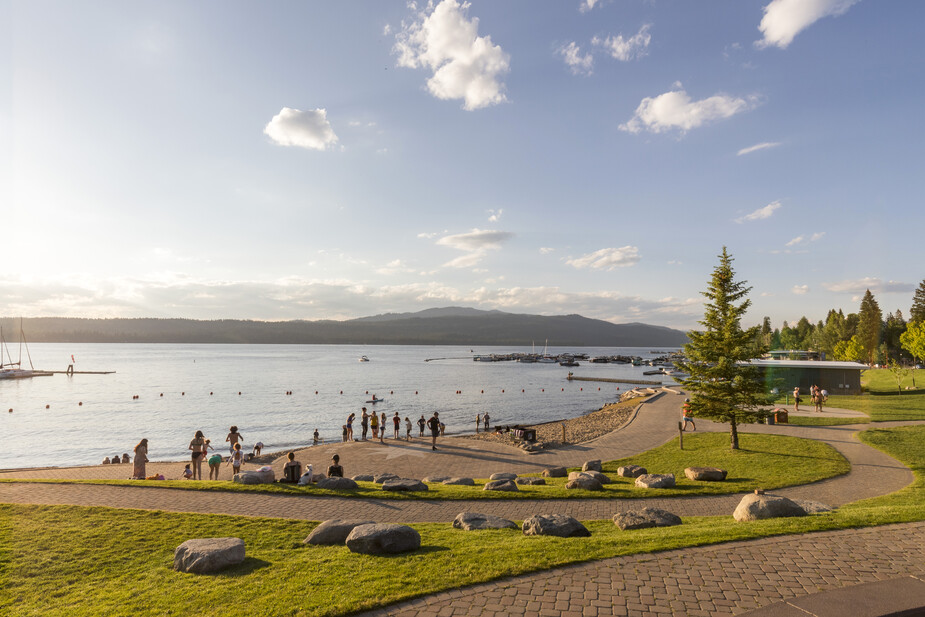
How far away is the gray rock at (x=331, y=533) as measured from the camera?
9102mm

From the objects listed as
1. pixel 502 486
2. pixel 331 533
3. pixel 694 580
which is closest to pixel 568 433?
pixel 502 486

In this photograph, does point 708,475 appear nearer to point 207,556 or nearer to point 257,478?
point 257,478

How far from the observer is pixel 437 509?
12695 mm

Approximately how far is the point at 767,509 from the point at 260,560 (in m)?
10.7

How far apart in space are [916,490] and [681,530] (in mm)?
10332

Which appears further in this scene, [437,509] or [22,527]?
[437,509]

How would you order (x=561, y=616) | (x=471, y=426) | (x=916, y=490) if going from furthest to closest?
(x=471, y=426)
(x=916, y=490)
(x=561, y=616)

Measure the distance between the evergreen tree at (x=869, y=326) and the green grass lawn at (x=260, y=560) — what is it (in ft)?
353

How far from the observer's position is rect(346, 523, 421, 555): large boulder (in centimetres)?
828

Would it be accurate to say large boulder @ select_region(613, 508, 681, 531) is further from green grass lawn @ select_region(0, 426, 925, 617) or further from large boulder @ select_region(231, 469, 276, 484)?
large boulder @ select_region(231, 469, 276, 484)

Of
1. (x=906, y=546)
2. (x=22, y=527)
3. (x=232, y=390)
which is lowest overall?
(x=232, y=390)

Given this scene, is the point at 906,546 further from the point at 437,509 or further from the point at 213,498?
the point at 213,498

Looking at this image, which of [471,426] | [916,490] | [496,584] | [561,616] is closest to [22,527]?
[496,584]

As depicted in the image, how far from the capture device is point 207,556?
799cm
